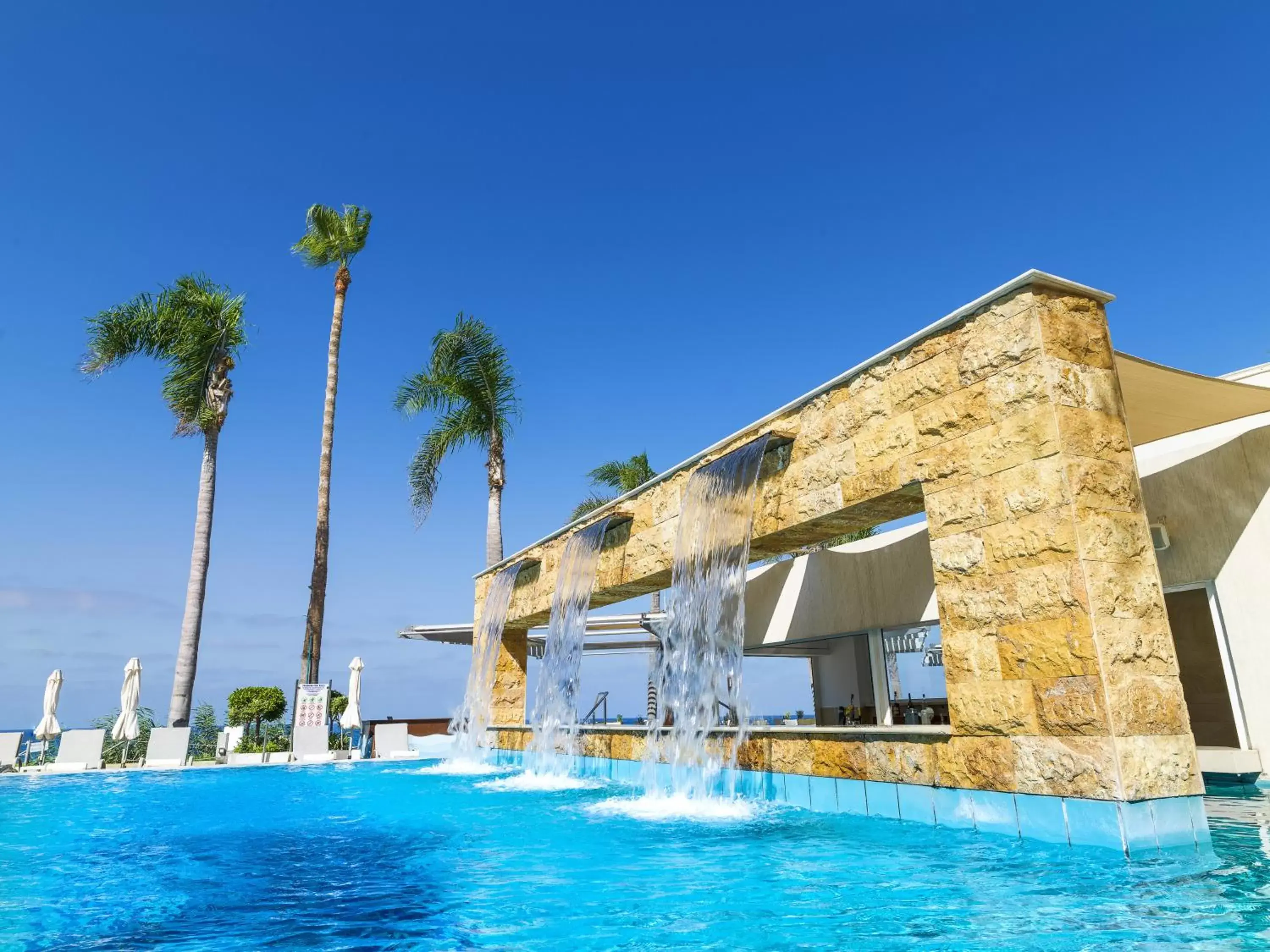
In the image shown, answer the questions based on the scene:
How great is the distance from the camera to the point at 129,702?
18172 mm

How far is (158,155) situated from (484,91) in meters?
7.33

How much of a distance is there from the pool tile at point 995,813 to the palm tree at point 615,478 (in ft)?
66.0

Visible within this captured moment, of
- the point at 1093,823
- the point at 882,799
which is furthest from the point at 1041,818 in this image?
the point at 882,799

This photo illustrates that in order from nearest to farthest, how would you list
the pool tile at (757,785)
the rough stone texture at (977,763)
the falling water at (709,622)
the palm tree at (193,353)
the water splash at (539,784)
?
the rough stone texture at (977,763)
the pool tile at (757,785)
the falling water at (709,622)
the water splash at (539,784)
the palm tree at (193,353)

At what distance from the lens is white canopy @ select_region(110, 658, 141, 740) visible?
18062 millimetres

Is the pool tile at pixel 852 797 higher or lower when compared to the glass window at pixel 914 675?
lower

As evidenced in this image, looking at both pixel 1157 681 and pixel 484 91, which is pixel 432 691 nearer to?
pixel 484 91

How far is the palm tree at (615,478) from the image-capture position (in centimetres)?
2636

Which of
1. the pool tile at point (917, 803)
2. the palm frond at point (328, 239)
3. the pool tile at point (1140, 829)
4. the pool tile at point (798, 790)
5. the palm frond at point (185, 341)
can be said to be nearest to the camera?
the pool tile at point (1140, 829)

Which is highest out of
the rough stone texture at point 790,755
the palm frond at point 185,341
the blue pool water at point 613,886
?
the palm frond at point 185,341

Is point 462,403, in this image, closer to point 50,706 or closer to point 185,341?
point 185,341

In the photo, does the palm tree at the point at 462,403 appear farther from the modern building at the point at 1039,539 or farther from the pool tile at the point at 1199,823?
the pool tile at the point at 1199,823

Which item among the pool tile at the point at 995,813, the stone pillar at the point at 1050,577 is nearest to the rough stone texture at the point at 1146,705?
the stone pillar at the point at 1050,577

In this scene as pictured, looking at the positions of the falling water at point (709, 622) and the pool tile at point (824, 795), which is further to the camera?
the falling water at point (709, 622)
